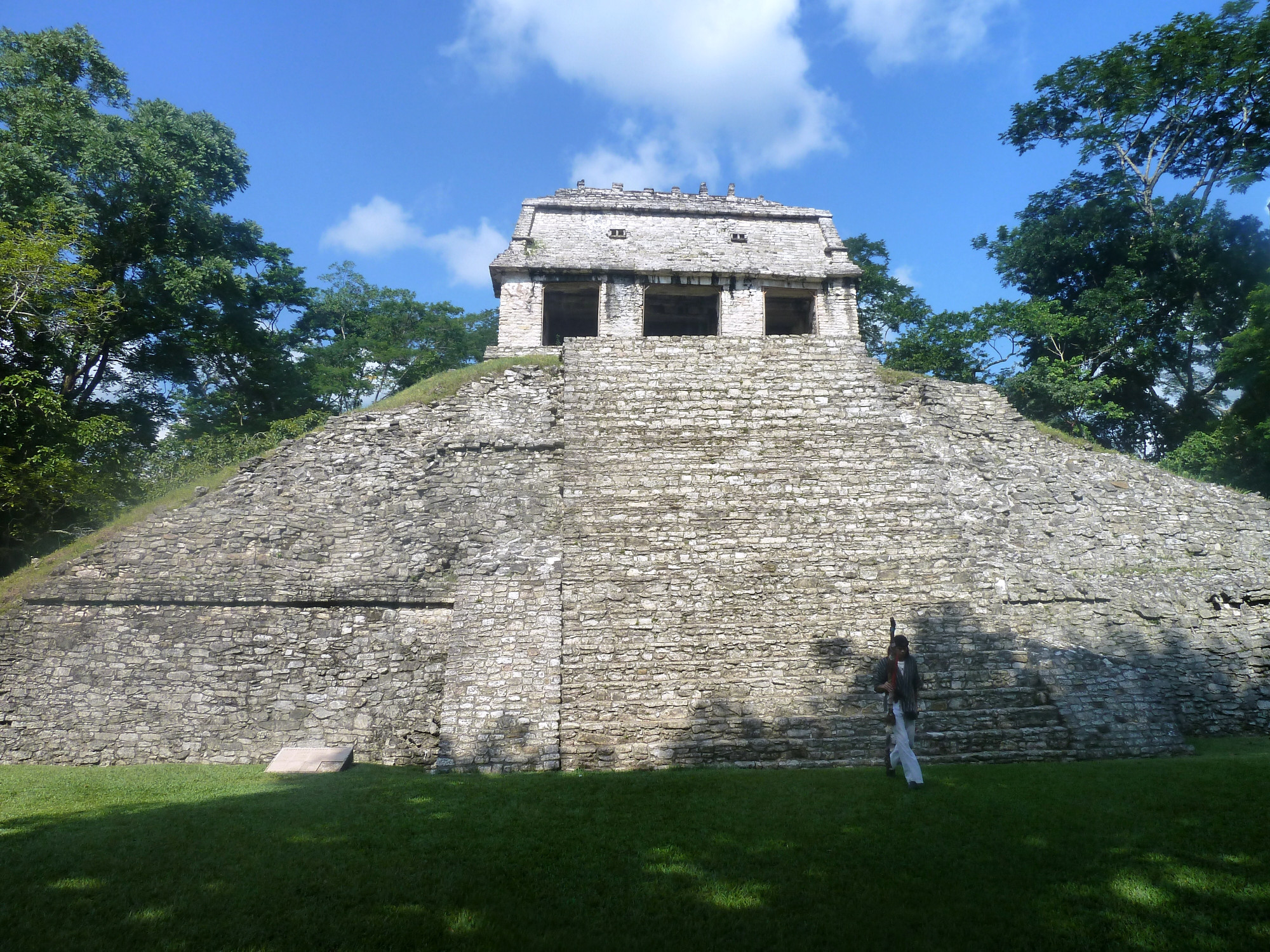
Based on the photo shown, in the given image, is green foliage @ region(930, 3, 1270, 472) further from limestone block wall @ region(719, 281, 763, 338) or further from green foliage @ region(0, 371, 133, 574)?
green foliage @ region(0, 371, 133, 574)

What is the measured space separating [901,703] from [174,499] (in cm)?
1111

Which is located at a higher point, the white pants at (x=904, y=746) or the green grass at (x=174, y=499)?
the green grass at (x=174, y=499)

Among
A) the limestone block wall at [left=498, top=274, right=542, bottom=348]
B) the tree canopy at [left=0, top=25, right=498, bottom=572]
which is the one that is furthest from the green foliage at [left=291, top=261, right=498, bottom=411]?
the limestone block wall at [left=498, top=274, right=542, bottom=348]

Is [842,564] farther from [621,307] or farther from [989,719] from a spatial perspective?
[621,307]

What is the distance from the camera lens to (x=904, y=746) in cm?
624

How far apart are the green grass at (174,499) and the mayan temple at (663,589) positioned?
0.28 meters

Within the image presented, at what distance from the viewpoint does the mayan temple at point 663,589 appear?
28.8 ft

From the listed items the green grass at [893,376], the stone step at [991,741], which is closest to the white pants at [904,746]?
the stone step at [991,741]

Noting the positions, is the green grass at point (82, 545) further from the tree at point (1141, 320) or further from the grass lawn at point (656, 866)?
the tree at point (1141, 320)

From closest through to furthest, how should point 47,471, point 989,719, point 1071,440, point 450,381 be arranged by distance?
point 989,719 < point 47,471 < point 1071,440 < point 450,381

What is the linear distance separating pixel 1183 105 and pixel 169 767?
34002mm

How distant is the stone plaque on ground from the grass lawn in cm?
126

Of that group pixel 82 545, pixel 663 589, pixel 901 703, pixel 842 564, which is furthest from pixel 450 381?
pixel 901 703

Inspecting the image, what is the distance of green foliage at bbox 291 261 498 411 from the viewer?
85.4 feet
